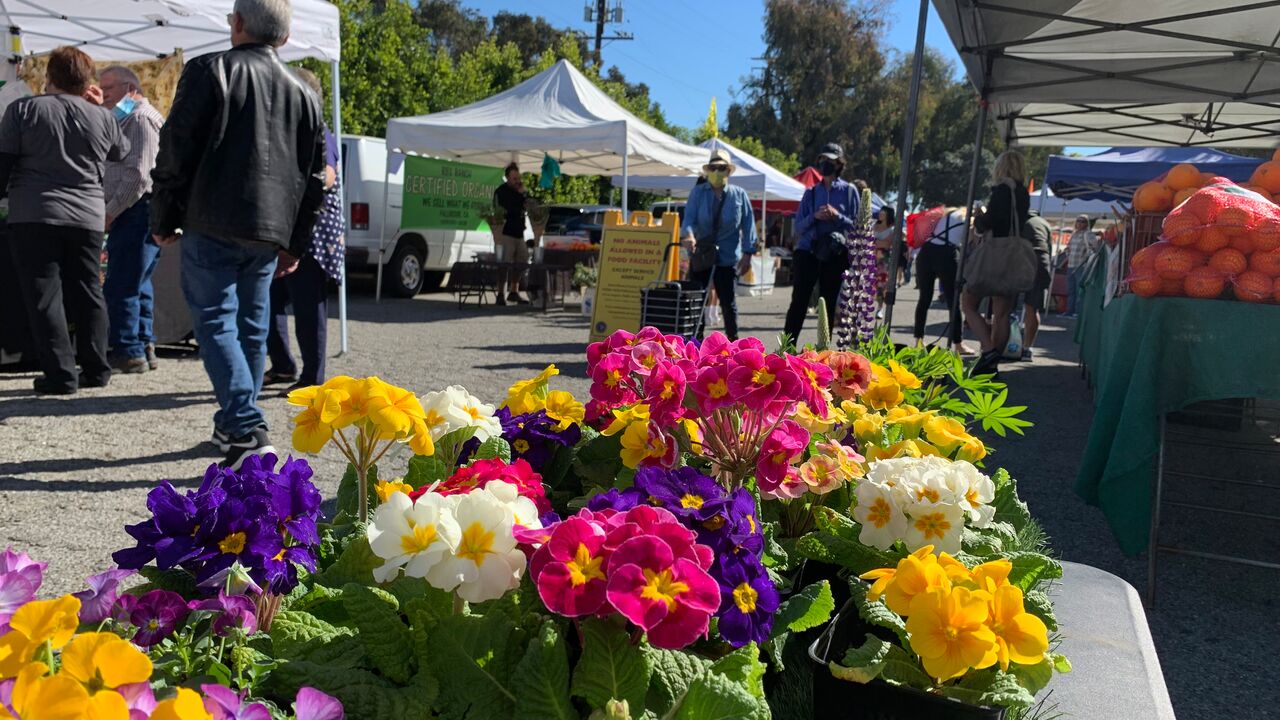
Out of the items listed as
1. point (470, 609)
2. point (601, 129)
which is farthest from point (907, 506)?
point (601, 129)

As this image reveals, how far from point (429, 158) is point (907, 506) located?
1287 centimetres

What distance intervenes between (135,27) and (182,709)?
9.32 meters

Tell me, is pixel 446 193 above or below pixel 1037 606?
above

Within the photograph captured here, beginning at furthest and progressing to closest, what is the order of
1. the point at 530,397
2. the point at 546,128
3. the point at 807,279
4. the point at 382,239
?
the point at 382,239, the point at 546,128, the point at 807,279, the point at 530,397

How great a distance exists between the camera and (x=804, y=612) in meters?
1.25

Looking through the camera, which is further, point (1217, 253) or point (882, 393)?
point (1217, 253)

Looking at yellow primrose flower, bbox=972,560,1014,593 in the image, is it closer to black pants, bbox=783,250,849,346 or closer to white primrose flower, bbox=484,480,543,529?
white primrose flower, bbox=484,480,543,529

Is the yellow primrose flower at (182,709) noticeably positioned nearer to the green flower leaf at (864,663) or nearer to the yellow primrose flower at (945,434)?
the green flower leaf at (864,663)

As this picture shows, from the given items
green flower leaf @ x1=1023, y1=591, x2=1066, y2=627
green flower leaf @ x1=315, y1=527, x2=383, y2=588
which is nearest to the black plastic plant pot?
green flower leaf @ x1=1023, y1=591, x2=1066, y2=627

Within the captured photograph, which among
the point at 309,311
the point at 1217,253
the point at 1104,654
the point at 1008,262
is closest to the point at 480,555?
the point at 1104,654

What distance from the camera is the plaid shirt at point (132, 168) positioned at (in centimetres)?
606

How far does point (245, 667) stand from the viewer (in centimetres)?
104

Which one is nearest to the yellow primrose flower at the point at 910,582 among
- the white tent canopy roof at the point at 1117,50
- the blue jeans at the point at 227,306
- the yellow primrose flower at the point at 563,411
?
the yellow primrose flower at the point at 563,411

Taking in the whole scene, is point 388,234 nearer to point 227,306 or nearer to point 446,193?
point 446,193
